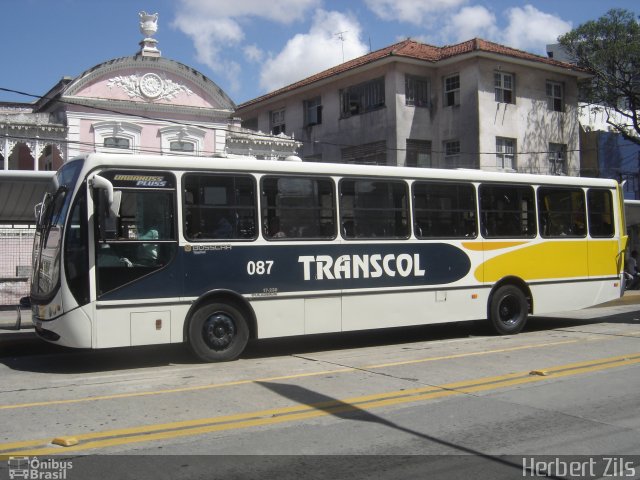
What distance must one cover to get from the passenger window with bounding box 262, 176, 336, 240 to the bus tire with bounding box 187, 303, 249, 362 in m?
1.32

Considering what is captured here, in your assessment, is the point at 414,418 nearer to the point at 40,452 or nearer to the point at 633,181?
the point at 40,452

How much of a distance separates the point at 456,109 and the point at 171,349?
776 inches

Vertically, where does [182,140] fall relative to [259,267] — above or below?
above

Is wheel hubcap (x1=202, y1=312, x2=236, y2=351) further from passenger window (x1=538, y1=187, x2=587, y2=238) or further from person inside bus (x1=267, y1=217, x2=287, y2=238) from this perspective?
passenger window (x1=538, y1=187, x2=587, y2=238)

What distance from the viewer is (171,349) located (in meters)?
11.3

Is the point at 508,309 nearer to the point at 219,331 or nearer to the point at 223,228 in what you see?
the point at 219,331

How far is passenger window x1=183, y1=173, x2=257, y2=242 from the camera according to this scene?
31.6 feet

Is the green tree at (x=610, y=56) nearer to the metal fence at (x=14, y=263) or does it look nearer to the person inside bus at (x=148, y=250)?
the metal fence at (x=14, y=263)

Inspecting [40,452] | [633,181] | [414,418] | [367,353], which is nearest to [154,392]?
[40,452]

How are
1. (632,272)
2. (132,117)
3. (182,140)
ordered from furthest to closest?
(632,272) → (182,140) → (132,117)

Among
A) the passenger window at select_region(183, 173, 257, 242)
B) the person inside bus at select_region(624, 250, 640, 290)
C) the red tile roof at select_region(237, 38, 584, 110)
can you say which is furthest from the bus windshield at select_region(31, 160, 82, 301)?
the person inside bus at select_region(624, 250, 640, 290)

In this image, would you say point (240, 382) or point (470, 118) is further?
point (470, 118)

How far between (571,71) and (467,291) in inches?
830

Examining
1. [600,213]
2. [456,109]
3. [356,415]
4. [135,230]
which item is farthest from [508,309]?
[456,109]
